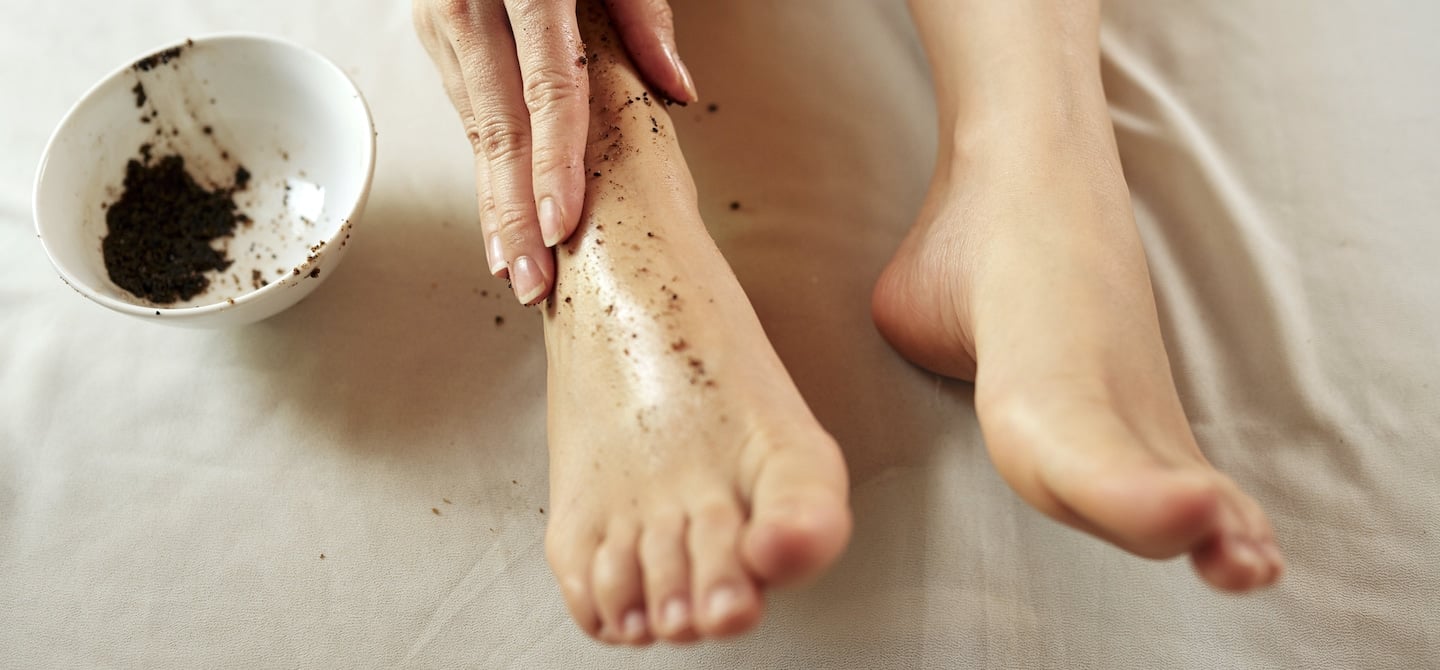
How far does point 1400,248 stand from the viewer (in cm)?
91

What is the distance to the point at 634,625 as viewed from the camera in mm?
613

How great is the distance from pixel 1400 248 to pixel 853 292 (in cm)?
55

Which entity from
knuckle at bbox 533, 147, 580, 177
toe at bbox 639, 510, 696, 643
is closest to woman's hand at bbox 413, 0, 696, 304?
knuckle at bbox 533, 147, 580, 177

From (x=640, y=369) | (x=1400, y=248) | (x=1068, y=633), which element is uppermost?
(x=640, y=369)

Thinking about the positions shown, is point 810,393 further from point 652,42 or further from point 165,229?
point 165,229

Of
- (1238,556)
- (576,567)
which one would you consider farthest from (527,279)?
(1238,556)

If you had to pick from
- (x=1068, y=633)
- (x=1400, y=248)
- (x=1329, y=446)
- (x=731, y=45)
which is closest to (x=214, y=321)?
(x=731, y=45)

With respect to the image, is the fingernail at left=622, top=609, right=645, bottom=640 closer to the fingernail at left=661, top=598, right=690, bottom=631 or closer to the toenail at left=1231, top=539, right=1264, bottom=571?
the fingernail at left=661, top=598, right=690, bottom=631

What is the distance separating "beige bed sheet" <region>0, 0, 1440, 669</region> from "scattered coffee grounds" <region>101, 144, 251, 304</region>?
2.6 inches

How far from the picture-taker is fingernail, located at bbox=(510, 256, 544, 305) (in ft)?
2.62

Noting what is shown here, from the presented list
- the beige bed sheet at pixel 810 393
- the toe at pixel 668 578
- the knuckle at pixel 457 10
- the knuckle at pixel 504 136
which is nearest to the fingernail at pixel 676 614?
the toe at pixel 668 578

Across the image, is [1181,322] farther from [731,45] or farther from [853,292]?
[731,45]

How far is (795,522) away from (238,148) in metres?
0.83

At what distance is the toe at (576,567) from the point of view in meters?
0.63
